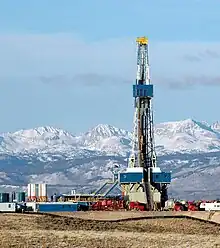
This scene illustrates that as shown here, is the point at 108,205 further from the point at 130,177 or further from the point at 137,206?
the point at 130,177

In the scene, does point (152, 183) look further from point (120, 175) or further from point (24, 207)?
point (24, 207)

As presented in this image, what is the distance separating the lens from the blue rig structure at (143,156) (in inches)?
6186

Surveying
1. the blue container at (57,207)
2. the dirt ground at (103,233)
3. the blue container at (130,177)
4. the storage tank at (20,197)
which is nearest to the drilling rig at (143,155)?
the blue container at (130,177)

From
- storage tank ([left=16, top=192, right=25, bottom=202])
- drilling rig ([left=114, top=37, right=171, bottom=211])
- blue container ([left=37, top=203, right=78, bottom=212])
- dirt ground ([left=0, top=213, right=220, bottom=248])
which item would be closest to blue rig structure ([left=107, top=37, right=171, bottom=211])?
drilling rig ([left=114, top=37, right=171, bottom=211])

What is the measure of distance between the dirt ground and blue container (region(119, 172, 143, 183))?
2363 inches

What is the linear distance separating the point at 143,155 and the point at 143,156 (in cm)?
29

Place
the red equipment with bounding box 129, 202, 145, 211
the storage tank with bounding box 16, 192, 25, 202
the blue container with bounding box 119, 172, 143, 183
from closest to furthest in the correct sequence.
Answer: the red equipment with bounding box 129, 202, 145, 211
the blue container with bounding box 119, 172, 143, 183
the storage tank with bounding box 16, 192, 25, 202

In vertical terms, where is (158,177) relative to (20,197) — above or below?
above

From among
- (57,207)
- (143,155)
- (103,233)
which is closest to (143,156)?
(143,155)

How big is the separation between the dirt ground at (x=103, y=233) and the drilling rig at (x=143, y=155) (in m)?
60.3

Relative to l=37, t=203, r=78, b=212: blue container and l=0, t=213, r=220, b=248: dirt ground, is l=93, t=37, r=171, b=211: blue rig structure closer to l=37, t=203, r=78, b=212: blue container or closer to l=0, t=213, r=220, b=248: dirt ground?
l=37, t=203, r=78, b=212: blue container

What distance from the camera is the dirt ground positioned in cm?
6956

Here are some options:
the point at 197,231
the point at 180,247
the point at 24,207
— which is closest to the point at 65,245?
the point at 180,247

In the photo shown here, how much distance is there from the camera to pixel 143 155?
16062 centimetres
